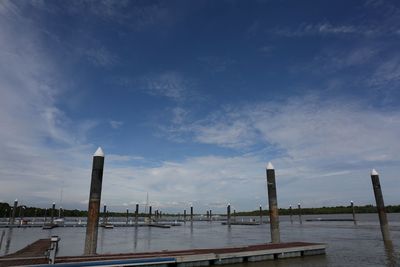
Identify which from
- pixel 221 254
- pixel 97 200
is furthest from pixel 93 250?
pixel 221 254

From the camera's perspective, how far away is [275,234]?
22750 millimetres

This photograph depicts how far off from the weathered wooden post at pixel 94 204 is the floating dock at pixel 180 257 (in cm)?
105

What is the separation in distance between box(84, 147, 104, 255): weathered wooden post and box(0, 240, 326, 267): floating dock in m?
1.05

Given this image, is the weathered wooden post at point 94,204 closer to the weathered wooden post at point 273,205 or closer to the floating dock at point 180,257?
the floating dock at point 180,257

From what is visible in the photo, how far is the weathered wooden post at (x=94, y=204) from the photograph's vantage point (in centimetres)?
1636

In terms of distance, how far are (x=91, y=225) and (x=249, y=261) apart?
9056mm

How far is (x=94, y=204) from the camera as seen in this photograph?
1669 cm

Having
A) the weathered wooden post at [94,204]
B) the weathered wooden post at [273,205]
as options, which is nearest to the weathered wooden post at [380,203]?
the weathered wooden post at [273,205]

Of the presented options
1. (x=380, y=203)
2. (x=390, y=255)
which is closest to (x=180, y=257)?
(x=390, y=255)

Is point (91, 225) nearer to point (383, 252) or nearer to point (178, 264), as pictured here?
point (178, 264)

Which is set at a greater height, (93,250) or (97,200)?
(97,200)

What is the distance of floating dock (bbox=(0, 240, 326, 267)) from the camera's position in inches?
544

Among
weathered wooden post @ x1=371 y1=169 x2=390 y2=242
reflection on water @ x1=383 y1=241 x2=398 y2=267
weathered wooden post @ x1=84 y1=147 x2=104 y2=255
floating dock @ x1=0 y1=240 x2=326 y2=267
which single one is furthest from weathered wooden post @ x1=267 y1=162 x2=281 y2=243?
weathered wooden post @ x1=84 y1=147 x2=104 y2=255

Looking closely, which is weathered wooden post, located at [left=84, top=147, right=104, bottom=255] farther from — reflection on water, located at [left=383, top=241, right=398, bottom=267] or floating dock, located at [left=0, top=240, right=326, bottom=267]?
reflection on water, located at [left=383, top=241, right=398, bottom=267]
